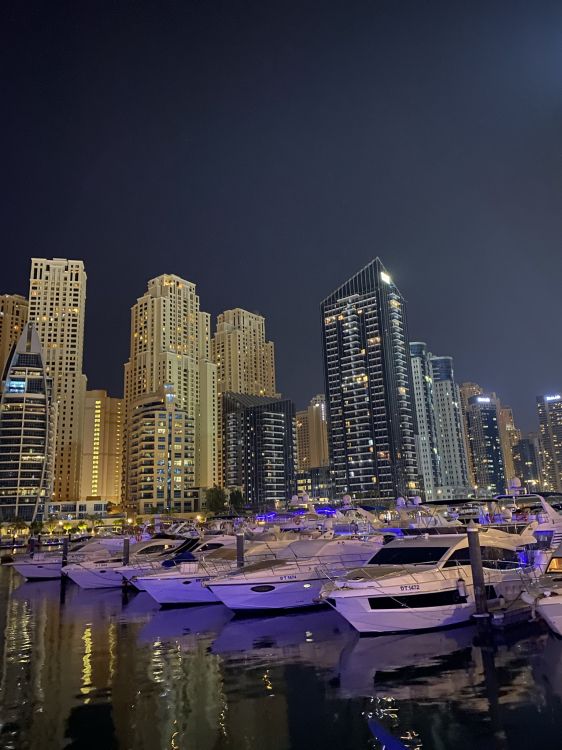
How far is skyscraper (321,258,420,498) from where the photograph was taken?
166 meters

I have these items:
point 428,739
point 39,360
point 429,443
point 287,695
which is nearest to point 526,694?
point 428,739

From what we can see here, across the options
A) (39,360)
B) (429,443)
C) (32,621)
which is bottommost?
(32,621)

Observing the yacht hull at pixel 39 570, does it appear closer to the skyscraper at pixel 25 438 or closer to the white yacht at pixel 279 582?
the white yacht at pixel 279 582

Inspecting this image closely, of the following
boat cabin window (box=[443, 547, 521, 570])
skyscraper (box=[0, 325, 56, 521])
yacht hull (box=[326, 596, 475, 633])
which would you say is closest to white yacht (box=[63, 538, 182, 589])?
yacht hull (box=[326, 596, 475, 633])

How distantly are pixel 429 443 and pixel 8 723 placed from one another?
188 meters

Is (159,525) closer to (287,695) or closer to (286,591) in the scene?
(286,591)

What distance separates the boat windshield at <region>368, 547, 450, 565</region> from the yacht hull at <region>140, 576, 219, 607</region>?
37.0 ft

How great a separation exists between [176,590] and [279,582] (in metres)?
7.01

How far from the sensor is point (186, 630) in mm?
25875

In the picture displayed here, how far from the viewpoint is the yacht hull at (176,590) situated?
31969 millimetres

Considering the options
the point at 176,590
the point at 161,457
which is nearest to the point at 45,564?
the point at 176,590

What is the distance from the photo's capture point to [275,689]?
1639 cm

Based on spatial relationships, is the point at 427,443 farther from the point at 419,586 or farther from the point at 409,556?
the point at 419,586

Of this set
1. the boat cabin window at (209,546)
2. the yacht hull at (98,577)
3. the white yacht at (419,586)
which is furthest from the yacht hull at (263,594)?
the yacht hull at (98,577)
